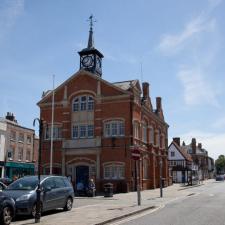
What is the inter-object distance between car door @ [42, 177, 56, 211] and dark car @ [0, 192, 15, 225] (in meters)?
2.79

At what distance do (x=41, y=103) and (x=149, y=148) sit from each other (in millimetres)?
12944

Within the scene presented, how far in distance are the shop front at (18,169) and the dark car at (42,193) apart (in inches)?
1296

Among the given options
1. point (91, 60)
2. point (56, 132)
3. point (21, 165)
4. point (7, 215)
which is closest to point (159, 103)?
point (91, 60)

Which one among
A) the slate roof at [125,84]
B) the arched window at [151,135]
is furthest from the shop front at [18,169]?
the slate roof at [125,84]

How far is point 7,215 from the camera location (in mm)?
13148

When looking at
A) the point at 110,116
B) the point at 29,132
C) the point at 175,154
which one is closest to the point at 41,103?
the point at 110,116

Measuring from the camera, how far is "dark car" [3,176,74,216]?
1509 centimetres

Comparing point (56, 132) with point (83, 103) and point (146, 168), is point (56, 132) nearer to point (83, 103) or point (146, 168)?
point (83, 103)

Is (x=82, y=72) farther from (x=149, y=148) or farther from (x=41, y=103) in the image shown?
(x=149, y=148)

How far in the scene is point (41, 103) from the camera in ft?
137

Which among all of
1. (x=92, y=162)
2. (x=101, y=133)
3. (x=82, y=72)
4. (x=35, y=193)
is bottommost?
(x=35, y=193)

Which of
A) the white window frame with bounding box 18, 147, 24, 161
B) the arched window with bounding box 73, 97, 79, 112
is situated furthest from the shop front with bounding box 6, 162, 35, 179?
the arched window with bounding box 73, 97, 79, 112

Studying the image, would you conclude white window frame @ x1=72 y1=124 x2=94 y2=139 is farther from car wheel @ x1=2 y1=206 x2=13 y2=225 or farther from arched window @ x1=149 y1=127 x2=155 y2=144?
car wheel @ x1=2 y1=206 x2=13 y2=225

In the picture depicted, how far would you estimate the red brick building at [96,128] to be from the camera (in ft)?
121
